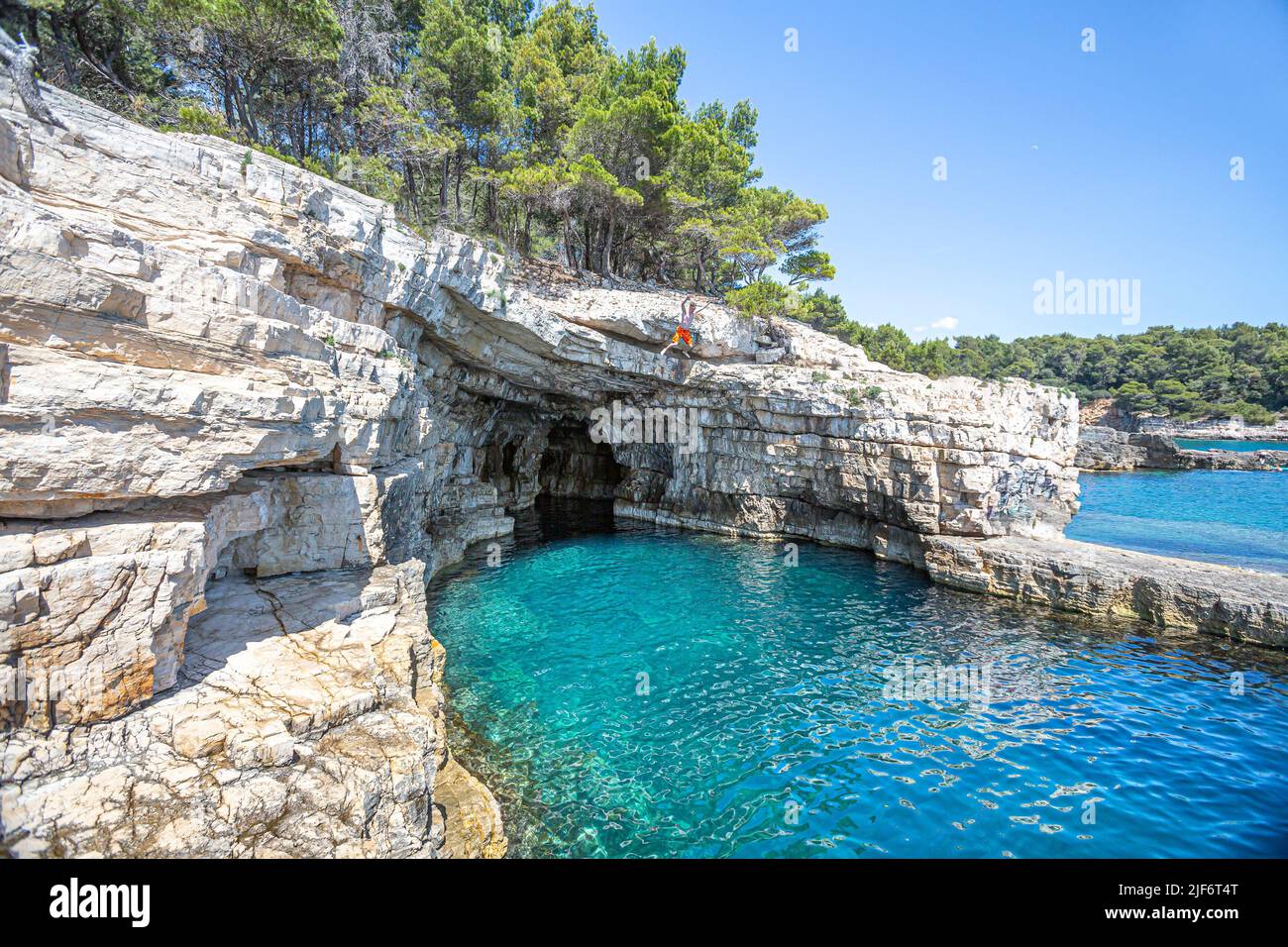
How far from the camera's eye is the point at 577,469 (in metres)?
39.3

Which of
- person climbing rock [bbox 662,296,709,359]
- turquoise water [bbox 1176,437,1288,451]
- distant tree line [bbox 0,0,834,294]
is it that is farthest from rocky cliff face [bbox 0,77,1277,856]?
turquoise water [bbox 1176,437,1288,451]

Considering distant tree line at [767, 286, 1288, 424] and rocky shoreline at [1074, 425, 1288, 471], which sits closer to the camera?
rocky shoreline at [1074, 425, 1288, 471]

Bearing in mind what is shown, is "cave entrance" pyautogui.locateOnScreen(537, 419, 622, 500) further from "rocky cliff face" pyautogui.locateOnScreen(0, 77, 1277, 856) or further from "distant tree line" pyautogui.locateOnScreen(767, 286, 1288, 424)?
"distant tree line" pyautogui.locateOnScreen(767, 286, 1288, 424)

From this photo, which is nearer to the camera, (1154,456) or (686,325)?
(686,325)

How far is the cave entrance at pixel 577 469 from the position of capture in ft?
126

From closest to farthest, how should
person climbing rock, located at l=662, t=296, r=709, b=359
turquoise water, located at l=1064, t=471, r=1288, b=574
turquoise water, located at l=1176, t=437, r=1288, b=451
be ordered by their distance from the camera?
person climbing rock, located at l=662, t=296, r=709, b=359 < turquoise water, located at l=1064, t=471, r=1288, b=574 < turquoise water, located at l=1176, t=437, r=1288, b=451

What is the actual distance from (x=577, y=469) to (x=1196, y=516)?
38.3 m

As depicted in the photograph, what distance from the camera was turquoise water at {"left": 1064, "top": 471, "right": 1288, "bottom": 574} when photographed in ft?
78.6

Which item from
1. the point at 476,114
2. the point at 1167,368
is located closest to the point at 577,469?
the point at 476,114

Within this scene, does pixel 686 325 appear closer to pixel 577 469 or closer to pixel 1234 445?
pixel 577 469

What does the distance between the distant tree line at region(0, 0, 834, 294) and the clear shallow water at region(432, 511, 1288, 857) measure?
62.6ft

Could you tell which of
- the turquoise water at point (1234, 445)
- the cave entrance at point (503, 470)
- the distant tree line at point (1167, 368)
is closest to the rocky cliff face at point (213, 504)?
the cave entrance at point (503, 470)
